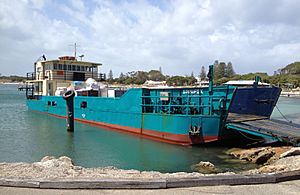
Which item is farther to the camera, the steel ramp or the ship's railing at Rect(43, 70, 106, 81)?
the ship's railing at Rect(43, 70, 106, 81)

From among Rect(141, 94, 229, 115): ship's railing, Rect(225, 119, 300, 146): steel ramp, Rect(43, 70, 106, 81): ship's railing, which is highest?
Rect(43, 70, 106, 81): ship's railing

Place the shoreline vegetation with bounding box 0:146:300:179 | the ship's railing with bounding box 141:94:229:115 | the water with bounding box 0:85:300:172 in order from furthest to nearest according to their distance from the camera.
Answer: the ship's railing with bounding box 141:94:229:115, the water with bounding box 0:85:300:172, the shoreline vegetation with bounding box 0:146:300:179

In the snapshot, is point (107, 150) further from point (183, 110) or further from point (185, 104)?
point (185, 104)

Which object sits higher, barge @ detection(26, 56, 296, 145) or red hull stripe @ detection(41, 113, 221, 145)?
barge @ detection(26, 56, 296, 145)

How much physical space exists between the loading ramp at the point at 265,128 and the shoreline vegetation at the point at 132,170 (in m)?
0.46

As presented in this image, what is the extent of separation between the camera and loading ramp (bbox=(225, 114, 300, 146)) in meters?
10.8

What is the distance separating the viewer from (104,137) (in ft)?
53.2

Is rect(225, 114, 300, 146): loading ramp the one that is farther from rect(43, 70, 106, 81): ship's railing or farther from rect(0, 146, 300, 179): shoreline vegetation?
rect(43, 70, 106, 81): ship's railing

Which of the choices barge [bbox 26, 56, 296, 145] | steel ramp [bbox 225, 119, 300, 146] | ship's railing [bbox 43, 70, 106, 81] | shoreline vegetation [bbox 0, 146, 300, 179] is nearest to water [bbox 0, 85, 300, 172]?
barge [bbox 26, 56, 296, 145]

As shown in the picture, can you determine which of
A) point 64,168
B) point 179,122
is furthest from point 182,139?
point 64,168

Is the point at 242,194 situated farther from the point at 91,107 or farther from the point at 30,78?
the point at 30,78

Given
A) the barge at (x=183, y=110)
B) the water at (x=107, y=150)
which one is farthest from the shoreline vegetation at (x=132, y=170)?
the barge at (x=183, y=110)

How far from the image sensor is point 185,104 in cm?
1462

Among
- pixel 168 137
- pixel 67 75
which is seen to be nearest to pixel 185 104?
pixel 168 137
